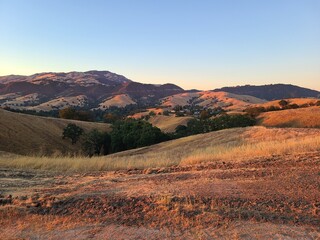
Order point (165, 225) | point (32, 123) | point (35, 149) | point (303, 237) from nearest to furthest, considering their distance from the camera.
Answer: point (303, 237), point (165, 225), point (35, 149), point (32, 123)

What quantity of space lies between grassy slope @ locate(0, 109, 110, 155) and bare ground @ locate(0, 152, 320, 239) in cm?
3451

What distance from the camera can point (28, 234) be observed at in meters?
5.22

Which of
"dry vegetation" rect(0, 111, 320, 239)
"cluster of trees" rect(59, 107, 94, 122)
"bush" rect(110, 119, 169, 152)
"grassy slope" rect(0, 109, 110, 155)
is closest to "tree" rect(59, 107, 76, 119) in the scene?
"cluster of trees" rect(59, 107, 94, 122)

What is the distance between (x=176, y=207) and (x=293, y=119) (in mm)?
59635

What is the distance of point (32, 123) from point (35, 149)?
489 inches

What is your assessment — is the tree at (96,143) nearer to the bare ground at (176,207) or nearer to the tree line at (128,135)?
the tree line at (128,135)

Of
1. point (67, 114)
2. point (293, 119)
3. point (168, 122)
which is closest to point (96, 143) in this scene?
point (293, 119)

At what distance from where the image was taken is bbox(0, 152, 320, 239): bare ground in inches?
193

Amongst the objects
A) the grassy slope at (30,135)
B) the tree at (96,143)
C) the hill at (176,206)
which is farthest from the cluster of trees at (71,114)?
the hill at (176,206)

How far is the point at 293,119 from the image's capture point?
6006cm

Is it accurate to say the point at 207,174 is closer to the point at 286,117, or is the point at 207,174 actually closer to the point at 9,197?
the point at 9,197

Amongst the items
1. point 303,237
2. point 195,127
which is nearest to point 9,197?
point 303,237

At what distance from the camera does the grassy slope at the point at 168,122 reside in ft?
305

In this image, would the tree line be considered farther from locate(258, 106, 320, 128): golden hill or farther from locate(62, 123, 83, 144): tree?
locate(258, 106, 320, 128): golden hill
